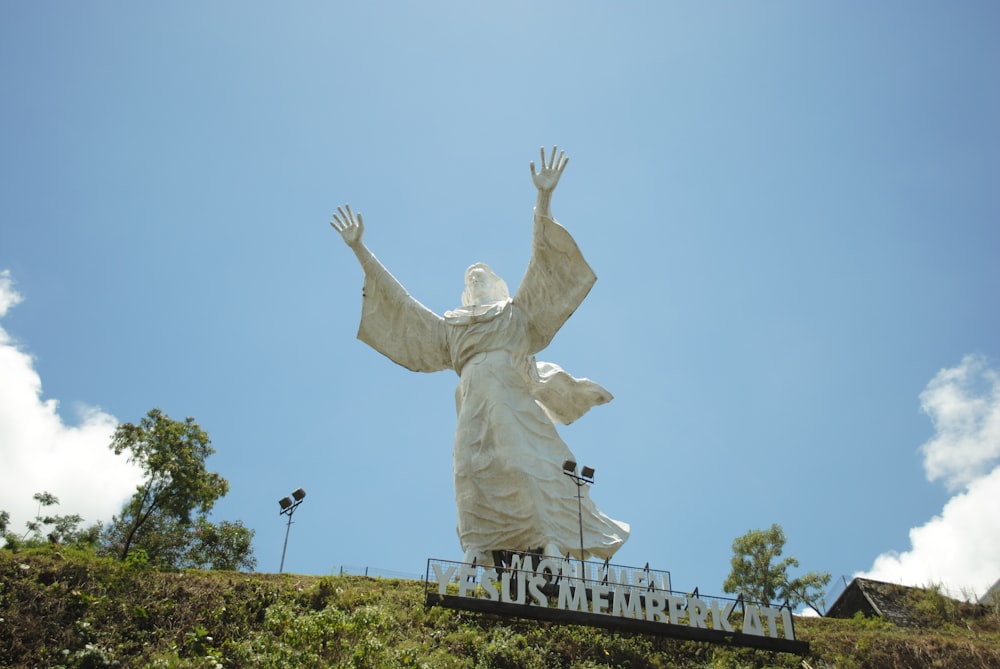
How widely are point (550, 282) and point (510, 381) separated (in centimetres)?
198

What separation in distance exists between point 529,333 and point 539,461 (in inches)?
102

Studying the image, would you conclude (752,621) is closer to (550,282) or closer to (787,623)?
(787,623)

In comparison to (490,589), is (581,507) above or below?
above

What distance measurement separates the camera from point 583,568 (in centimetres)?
1450

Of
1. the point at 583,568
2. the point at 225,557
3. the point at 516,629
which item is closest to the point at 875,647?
the point at 583,568

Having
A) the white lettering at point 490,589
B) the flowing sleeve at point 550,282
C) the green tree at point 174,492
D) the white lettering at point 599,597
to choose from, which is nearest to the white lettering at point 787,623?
the white lettering at point 599,597

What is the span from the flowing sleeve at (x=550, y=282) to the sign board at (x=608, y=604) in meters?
4.72

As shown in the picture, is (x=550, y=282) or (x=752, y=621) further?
(x=550, y=282)

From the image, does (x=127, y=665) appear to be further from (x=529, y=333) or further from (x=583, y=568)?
(x=529, y=333)

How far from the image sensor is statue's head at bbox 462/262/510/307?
1824cm

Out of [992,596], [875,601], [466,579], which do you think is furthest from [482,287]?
[992,596]

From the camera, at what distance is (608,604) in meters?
13.7

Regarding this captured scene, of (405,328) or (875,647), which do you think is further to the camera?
(405,328)

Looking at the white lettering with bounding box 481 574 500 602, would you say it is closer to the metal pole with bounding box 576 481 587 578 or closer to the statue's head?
the metal pole with bounding box 576 481 587 578
